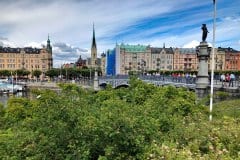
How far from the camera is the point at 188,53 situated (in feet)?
617

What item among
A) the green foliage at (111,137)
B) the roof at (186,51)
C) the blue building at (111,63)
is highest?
the roof at (186,51)

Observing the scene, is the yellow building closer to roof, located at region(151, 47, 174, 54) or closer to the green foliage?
roof, located at region(151, 47, 174, 54)

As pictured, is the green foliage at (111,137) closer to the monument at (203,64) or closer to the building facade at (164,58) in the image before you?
the monument at (203,64)

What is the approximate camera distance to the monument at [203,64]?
1148 inches

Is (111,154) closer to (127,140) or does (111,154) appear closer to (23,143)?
(127,140)

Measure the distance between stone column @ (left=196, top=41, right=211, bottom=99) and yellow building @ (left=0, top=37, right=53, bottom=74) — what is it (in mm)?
165290

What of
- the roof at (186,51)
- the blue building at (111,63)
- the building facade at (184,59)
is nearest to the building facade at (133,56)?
the building facade at (184,59)

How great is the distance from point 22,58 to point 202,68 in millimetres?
175042

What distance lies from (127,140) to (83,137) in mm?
1180

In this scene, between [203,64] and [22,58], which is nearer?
[203,64]

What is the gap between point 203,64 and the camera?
29219mm

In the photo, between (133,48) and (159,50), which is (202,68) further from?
(159,50)

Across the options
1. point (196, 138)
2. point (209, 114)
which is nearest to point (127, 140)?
point (196, 138)

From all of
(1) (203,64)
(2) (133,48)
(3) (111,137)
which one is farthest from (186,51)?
(3) (111,137)
